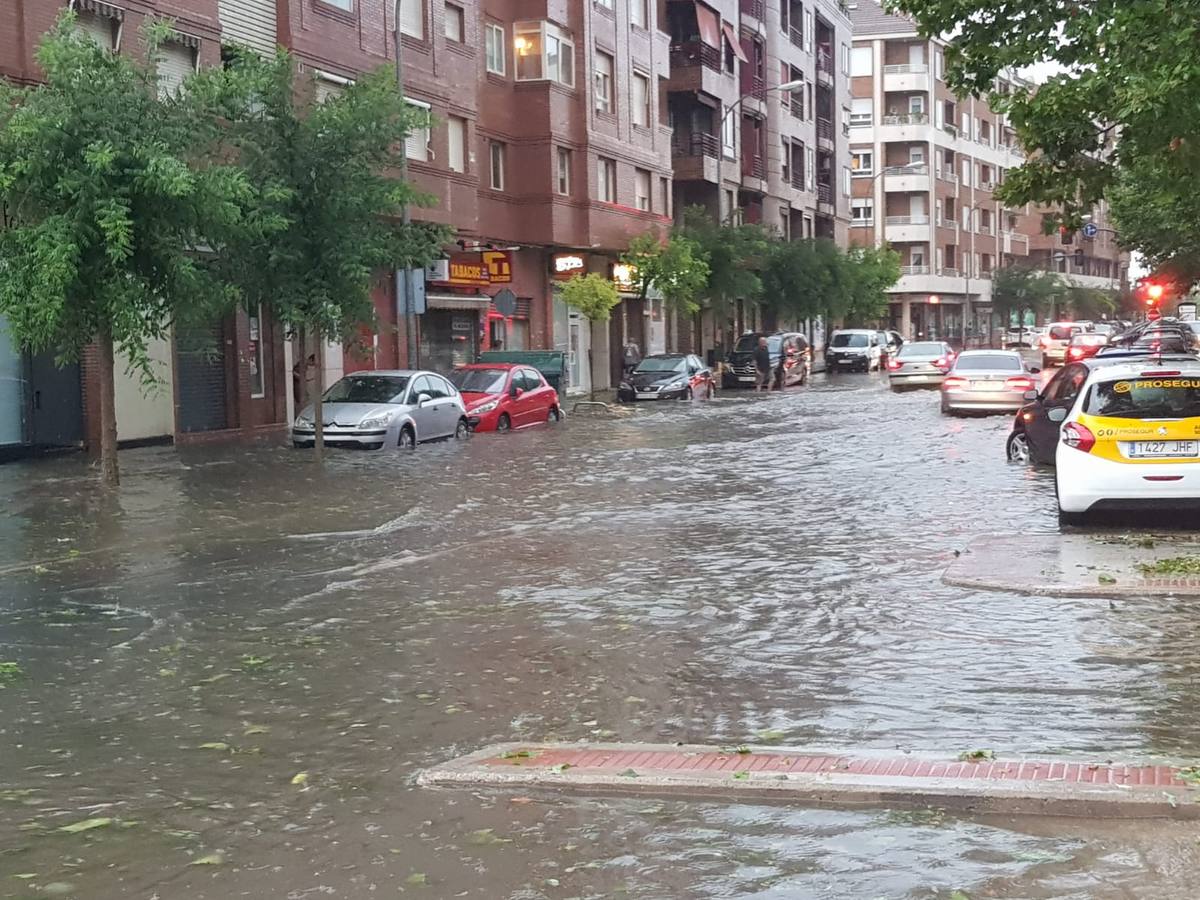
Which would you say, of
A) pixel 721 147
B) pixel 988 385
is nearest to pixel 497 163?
pixel 988 385

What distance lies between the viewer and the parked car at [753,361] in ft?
172

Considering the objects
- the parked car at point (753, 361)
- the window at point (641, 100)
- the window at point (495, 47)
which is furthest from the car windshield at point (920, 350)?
the window at point (495, 47)

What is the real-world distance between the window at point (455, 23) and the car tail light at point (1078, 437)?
2718cm

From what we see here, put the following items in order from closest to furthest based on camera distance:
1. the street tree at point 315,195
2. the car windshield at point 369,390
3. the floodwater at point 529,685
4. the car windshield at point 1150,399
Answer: the floodwater at point 529,685 → the car windshield at point 1150,399 → the street tree at point 315,195 → the car windshield at point 369,390

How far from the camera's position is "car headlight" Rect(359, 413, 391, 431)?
2542 centimetres

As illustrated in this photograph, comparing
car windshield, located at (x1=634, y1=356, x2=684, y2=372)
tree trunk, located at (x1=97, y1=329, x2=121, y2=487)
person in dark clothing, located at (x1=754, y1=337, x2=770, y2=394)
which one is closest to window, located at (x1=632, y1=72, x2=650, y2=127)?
person in dark clothing, located at (x1=754, y1=337, x2=770, y2=394)

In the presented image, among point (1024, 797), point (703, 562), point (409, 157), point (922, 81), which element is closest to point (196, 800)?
point (1024, 797)

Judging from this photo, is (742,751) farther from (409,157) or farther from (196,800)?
(409,157)

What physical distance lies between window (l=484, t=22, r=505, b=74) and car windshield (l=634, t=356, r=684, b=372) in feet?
30.2

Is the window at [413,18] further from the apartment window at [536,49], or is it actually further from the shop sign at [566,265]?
the shop sign at [566,265]

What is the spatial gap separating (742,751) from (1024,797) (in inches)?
51.8

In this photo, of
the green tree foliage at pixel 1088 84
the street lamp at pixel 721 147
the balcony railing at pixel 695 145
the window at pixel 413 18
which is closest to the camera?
the green tree foliage at pixel 1088 84

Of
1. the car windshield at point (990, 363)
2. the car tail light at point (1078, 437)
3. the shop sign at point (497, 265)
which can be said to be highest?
the shop sign at point (497, 265)

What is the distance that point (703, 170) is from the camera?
186ft
